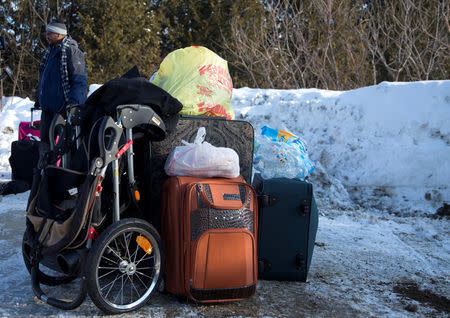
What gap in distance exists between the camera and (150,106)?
9.16ft

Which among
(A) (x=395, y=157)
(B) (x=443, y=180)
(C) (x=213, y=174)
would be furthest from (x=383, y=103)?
(C) (x=213, y=174)

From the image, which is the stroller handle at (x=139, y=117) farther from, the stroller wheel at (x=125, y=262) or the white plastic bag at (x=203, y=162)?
the stroller wheel at (x=125, y=262)

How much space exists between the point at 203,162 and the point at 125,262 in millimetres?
726

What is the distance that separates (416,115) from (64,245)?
17.2 ft

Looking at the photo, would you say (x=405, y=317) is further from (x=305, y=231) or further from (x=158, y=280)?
(x=158, y=280)

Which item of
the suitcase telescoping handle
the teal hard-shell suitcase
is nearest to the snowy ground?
the teal hard-shell suitcase

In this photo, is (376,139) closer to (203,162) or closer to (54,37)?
(203,162)

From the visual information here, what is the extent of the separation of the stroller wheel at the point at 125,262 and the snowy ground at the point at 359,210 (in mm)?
130

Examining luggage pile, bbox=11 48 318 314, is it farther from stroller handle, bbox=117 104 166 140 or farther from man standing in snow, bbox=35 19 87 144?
man standing in snow, bbox=35 19 87 144

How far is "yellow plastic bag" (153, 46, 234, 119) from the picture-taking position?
10.7 feet

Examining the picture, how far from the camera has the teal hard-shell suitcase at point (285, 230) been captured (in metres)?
3.03

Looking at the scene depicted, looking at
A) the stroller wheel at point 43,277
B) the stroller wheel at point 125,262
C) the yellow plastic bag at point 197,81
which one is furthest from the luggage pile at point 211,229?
the stroller wheel at point 43,277

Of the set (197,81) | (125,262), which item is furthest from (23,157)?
(125,262)

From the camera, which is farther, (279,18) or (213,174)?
(279,18)
